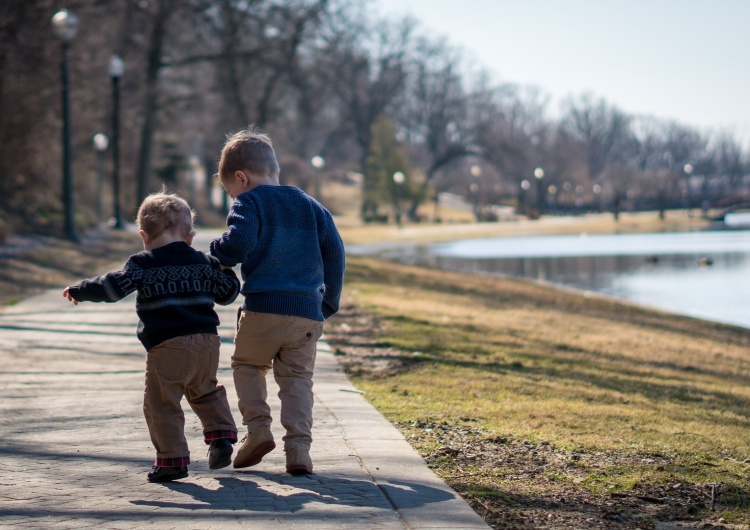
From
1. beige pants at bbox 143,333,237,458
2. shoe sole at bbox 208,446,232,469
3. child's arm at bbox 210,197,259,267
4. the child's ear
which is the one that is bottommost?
shoe sole at bbox 208,446,232,469

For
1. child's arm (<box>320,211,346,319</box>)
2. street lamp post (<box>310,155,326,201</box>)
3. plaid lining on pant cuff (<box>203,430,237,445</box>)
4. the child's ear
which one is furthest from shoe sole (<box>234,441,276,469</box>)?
street lamp post (<box>310,155,326,201</box>)

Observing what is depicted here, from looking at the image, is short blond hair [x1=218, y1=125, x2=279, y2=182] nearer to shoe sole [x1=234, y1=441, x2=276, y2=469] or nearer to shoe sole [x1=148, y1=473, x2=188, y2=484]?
shoe sole [x1=234, y1=441, x2=276, y2=469]

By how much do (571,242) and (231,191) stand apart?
42926mm

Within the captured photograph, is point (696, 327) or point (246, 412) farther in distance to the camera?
point (696, 327)

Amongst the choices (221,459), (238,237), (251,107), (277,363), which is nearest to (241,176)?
(238,237)

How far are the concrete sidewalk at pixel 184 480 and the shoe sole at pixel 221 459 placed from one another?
0.05 meters

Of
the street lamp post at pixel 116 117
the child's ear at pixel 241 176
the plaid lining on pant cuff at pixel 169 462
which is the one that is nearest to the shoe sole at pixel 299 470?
the plaid lining on pant cuff at pixel 169 462

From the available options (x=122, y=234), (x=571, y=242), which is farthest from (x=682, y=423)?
(x=571, y=242)

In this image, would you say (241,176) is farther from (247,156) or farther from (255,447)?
(255,447)

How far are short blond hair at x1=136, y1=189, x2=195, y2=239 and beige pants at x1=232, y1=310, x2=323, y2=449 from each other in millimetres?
532

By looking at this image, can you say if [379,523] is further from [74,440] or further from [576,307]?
[576,307]

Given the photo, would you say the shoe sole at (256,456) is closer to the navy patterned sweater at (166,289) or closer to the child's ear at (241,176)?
the navy patterned sweater at (166,289)

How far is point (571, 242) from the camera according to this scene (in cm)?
4659

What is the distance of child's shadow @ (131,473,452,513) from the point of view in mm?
4023
